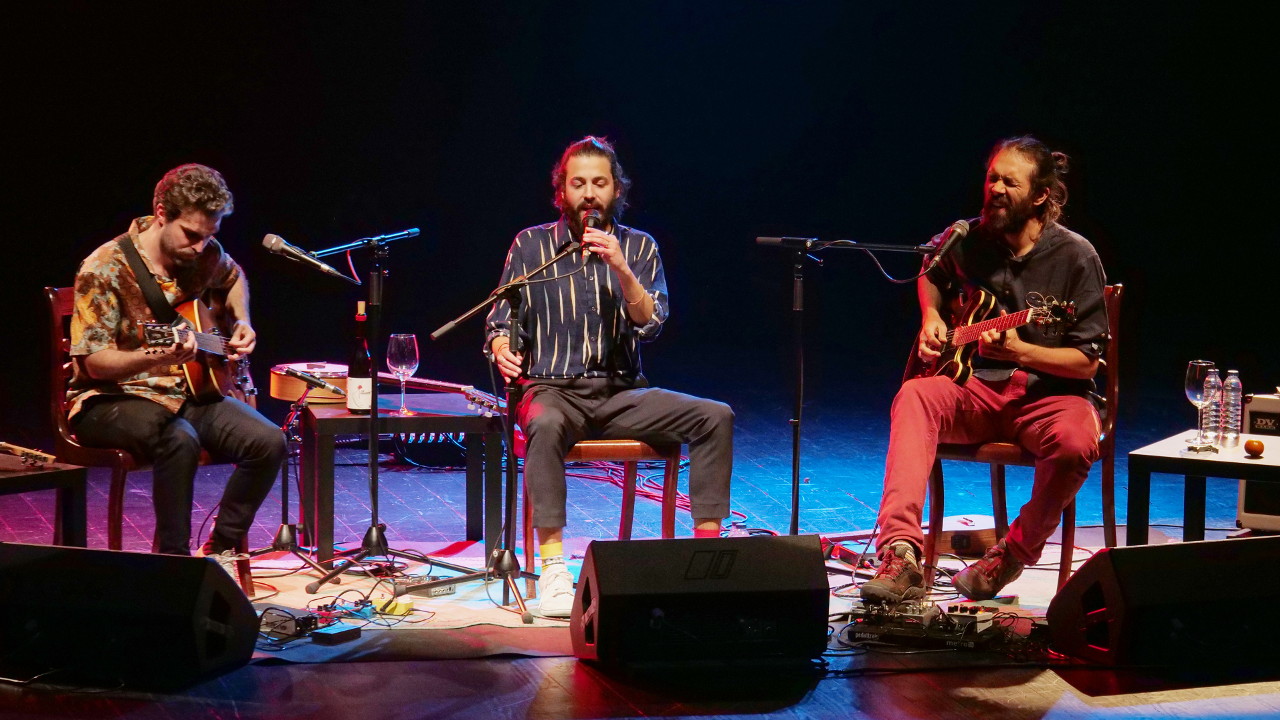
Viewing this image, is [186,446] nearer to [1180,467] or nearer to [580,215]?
[580,215]

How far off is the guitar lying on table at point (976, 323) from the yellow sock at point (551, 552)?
136 centimetres

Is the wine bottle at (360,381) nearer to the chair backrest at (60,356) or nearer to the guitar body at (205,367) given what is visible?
the guitar body at (205,367)

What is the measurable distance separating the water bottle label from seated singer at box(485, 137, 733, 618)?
43cm

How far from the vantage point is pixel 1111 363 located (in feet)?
12.7

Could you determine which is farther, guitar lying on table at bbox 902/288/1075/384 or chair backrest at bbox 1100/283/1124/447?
chair backrest at bbox 1100/283/1124/447

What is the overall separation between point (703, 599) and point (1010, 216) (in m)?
1.81

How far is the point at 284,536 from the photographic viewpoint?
3.88m

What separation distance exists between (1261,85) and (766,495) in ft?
18.2

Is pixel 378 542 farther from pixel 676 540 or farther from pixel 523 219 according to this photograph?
pixel 523 219

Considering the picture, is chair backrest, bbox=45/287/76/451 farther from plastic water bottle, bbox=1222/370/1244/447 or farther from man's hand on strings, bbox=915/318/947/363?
plastic water bottle, bbox=1222/370/1244/447

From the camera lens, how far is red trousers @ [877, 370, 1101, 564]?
3.50m

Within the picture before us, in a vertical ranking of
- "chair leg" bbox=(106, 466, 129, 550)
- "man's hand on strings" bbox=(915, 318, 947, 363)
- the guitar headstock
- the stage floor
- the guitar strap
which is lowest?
the stage floor

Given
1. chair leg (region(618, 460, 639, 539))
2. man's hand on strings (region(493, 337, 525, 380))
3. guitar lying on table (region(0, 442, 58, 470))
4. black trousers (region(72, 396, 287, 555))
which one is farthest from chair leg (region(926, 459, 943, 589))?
guitar lying on table (region(0, 442, 58, 470))

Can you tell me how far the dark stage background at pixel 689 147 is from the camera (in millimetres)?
7043
